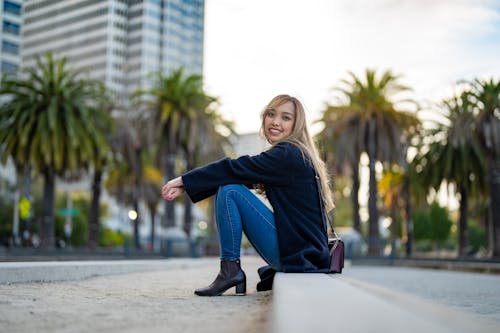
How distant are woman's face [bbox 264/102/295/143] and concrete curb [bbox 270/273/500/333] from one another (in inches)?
92.1

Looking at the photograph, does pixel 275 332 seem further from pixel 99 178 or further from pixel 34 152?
pixel 99 178

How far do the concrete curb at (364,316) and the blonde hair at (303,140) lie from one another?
7.11 ft

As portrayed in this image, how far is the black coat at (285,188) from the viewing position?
4305 mm

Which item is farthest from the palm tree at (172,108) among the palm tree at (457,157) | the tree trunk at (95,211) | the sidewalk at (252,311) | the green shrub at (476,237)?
the green shrub at (476,237)

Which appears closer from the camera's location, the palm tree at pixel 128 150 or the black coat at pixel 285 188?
the black coat at pixel 285 188

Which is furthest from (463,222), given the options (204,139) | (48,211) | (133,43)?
(133,43)

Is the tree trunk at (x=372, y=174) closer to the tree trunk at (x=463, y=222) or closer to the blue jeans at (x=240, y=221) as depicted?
the tree trunk at (x=463, y=222)

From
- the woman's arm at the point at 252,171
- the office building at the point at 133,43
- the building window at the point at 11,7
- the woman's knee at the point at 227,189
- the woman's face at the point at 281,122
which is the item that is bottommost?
the woman's knee at the point at 227,189

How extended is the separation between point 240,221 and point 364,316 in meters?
2.63

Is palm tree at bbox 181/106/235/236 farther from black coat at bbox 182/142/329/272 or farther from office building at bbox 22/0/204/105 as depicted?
office building at bbox 22/0/204/105

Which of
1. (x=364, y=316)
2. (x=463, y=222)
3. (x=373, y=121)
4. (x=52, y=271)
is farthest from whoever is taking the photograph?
(x=463, y=222)

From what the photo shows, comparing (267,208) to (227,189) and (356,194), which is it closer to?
(227,189)

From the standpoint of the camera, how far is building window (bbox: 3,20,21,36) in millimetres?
68375

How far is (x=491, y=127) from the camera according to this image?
30812 mm
